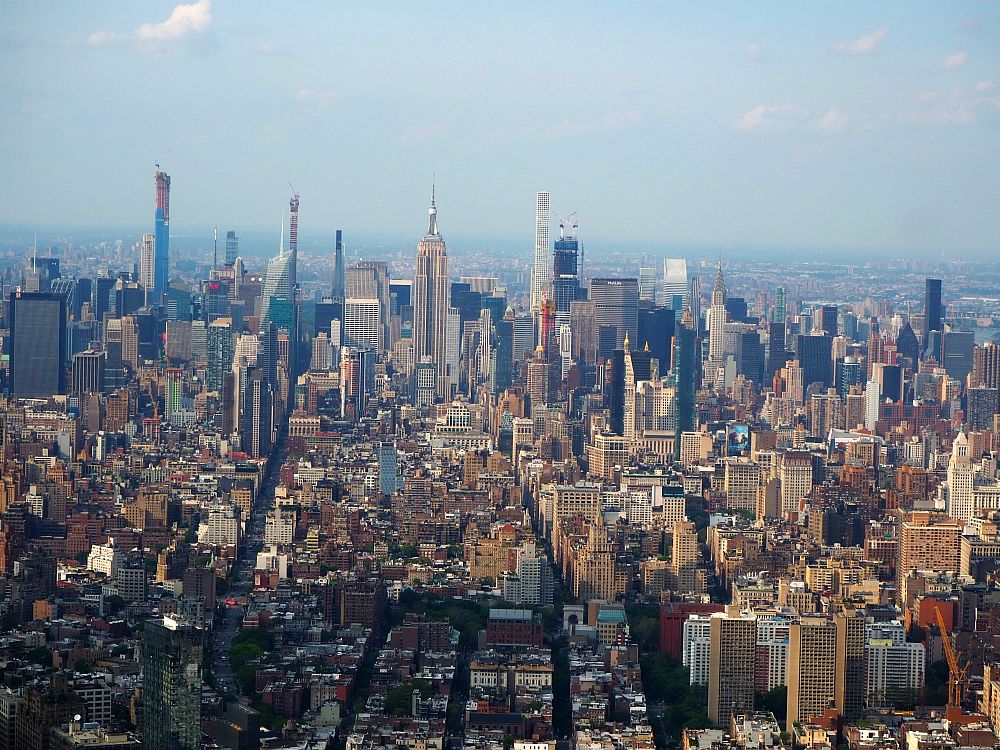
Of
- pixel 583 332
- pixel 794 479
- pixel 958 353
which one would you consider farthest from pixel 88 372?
pixel 958 353

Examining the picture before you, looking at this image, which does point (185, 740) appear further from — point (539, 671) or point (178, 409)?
point (178, 409)

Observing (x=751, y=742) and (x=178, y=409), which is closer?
(x=751, y=742)

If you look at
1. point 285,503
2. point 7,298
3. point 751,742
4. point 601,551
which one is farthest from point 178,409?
point 751,742

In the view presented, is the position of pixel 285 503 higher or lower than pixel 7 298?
lower

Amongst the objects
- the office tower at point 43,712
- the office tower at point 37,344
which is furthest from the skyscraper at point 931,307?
the office tower at point 43,712

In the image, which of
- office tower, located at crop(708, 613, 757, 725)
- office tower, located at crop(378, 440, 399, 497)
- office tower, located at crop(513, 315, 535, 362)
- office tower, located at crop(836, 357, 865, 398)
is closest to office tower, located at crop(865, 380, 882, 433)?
office tower, located at crop(836, 357, 865, 398)

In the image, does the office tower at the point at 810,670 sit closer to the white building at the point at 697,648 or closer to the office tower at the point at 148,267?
the white building at the point at 697,648

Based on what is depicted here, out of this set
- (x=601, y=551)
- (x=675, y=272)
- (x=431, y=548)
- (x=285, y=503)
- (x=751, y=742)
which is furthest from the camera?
(x=675, y=272)
